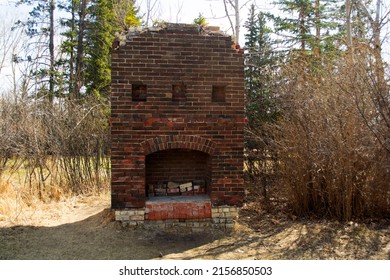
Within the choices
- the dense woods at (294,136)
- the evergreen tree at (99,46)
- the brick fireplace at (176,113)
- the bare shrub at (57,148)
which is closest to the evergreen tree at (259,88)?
the dense woods at (294,136)

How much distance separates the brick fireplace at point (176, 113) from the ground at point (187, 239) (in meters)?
0.39

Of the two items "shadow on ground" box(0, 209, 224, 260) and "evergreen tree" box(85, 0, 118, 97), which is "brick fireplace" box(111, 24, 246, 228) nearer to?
"shadow on ground" box(0, 209, 224, 260)

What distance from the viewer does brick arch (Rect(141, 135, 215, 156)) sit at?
538cm

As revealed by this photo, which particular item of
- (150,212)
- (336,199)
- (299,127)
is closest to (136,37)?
(150,212)

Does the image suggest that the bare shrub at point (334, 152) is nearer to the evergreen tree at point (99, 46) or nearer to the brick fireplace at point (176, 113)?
the brick fireplace at point (176, 113)

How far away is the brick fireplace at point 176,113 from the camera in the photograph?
5.35 meters

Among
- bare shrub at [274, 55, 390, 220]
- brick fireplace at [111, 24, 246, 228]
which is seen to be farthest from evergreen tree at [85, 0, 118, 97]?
bare shrub at [274, 55, 390, 220]

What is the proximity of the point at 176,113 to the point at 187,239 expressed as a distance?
2053 millimetres

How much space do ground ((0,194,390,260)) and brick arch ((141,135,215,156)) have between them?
139cm

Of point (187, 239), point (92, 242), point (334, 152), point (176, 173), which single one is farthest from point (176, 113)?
point (334, 152)

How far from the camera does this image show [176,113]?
5.41 metres

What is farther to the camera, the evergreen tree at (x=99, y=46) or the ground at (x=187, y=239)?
the evergreen tree at (x=99, y=46)

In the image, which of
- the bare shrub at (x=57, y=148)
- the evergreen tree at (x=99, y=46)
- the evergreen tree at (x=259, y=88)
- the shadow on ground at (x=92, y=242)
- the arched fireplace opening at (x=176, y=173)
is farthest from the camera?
the evergreen tree at (x=99, y=46)

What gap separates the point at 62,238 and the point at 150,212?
57.3 inches
